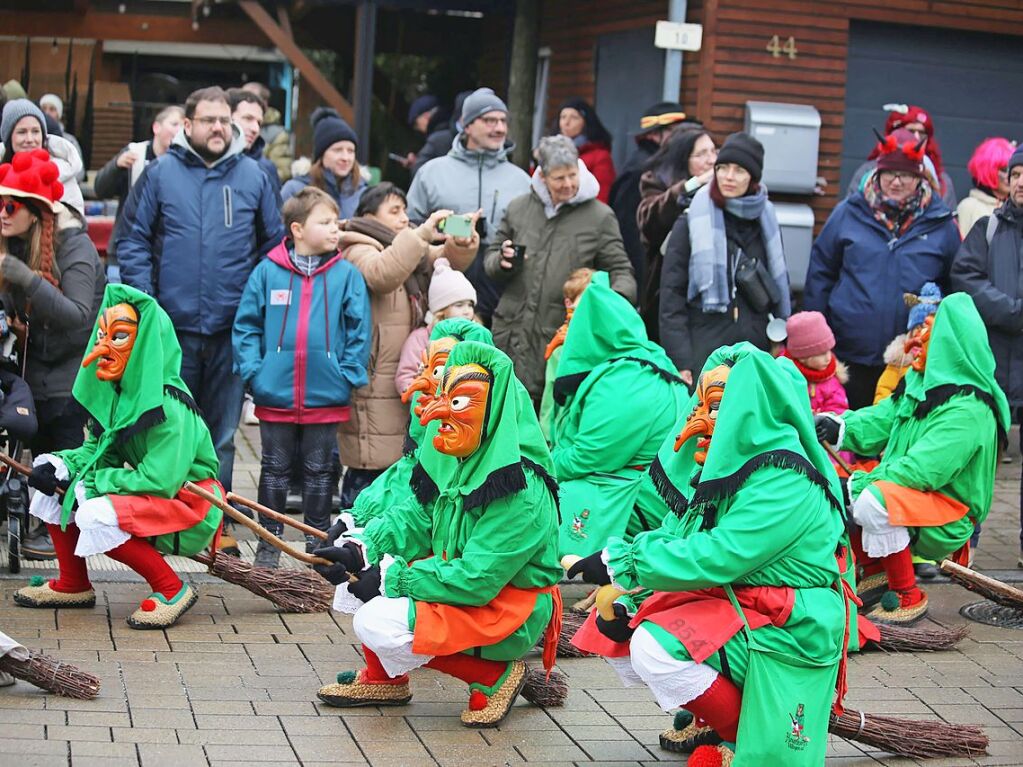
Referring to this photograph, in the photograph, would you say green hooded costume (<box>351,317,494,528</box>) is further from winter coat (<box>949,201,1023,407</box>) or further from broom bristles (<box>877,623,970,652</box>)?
winter coat (<box>949,201,1023,407</box>)

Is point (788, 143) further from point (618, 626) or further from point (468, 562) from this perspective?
point (618, 626)

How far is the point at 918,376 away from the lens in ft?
24.1

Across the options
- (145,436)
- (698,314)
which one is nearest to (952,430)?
(698,314)

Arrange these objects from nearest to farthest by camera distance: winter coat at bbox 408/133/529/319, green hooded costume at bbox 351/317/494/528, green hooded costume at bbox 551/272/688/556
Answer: green hooded costume at bbox 351/317/494/528, green hooded costume at bbox 551/272/688/556, winter coat at bbox 408/133/529/319

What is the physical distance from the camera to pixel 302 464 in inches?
Answer: 311

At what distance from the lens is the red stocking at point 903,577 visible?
7.33m

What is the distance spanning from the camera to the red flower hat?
752 cm

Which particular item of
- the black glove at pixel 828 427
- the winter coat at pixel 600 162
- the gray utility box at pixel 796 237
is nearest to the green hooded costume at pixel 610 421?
the black glove at pixel 828 427

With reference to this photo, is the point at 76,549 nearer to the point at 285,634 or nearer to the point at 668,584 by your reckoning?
the point at 285,634

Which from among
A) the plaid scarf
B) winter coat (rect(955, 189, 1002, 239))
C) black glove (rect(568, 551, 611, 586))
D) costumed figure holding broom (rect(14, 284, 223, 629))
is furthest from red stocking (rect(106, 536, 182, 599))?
winter coat (rect(955, 189, 1002, 239))

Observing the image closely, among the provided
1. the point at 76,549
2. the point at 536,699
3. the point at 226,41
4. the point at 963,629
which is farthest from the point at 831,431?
the point at 226,41

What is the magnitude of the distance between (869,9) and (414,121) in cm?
376

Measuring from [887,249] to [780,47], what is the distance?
3.35 metres

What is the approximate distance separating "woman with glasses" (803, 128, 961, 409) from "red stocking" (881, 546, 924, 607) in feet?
6.44
